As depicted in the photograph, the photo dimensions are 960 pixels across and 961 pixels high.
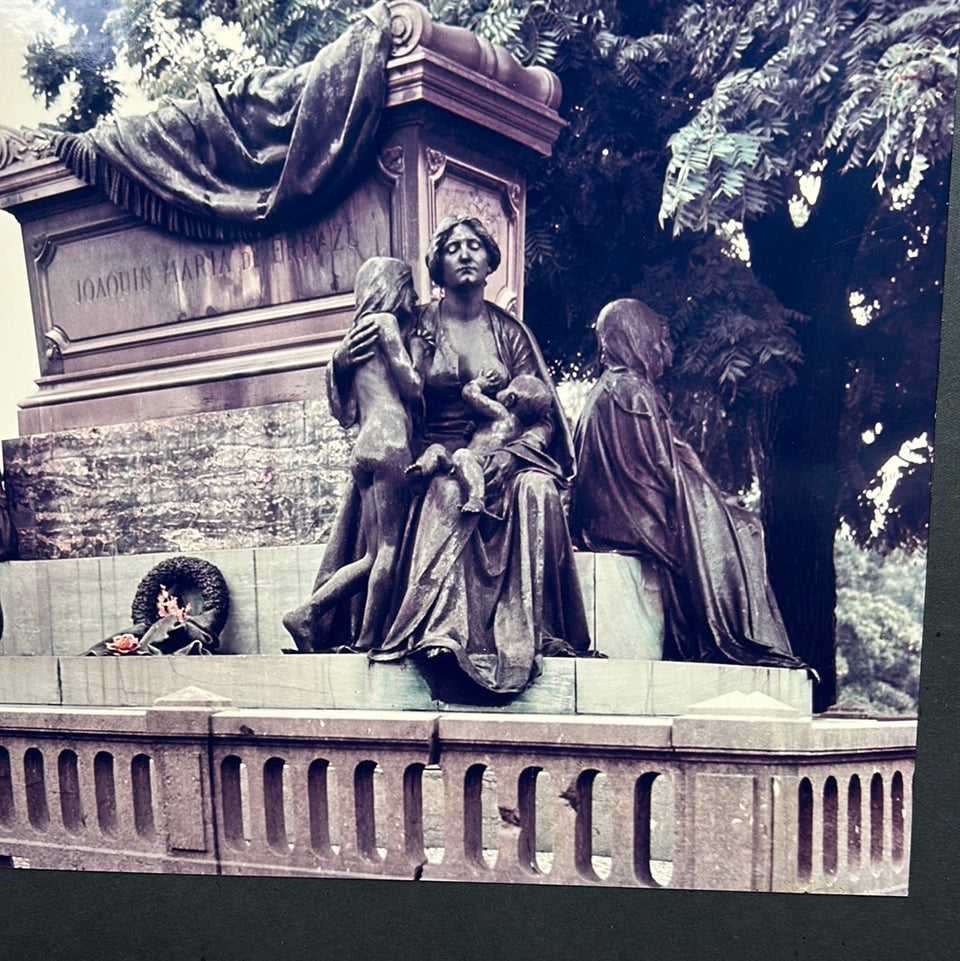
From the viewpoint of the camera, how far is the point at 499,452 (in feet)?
15.4

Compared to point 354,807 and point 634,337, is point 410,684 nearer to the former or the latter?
point 354,807

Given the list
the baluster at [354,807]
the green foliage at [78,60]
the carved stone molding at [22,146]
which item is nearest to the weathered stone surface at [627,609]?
the baluster at [354,807]

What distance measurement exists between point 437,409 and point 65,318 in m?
2.04

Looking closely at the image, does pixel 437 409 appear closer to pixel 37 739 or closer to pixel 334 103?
pixel 334 103

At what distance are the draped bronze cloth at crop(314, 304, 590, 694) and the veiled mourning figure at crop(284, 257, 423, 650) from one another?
69mm

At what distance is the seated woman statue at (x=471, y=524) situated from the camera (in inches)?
180

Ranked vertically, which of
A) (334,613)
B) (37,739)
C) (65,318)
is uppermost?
(65,318)

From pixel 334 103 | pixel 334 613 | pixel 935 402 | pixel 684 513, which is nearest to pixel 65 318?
pixel 334 103

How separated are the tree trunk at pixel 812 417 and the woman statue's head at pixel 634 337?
46 centimetres

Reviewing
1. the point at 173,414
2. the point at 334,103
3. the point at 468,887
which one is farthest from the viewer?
the point at 173,414

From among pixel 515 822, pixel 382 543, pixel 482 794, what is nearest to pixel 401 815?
pixel 482 794

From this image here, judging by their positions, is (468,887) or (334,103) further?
(334,103)

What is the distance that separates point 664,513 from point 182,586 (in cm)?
211

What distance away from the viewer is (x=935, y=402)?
14.1ft
